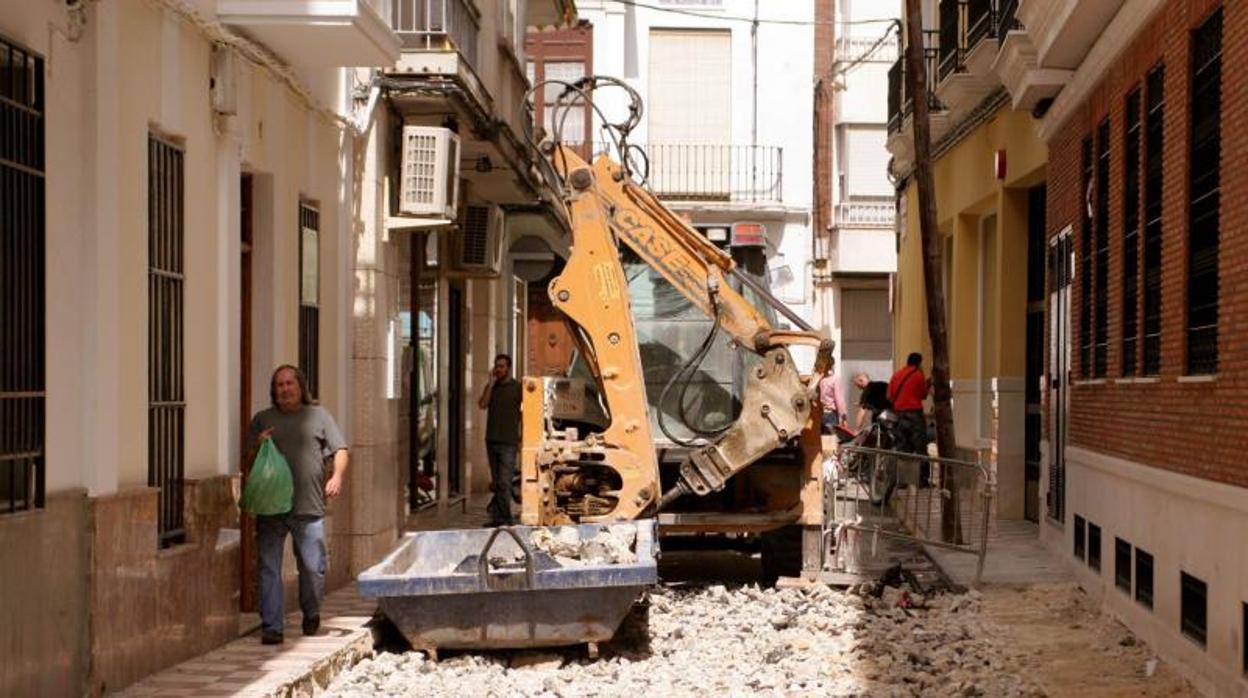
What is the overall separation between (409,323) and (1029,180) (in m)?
6.92

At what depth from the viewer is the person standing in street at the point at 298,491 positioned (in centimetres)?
1144

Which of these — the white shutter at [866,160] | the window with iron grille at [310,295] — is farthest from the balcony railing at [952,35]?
the white shutter at [866,160]

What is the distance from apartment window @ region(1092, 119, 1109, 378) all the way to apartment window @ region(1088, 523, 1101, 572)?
1241 millimetres

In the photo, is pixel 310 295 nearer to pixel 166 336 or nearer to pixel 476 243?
pixel 166 336

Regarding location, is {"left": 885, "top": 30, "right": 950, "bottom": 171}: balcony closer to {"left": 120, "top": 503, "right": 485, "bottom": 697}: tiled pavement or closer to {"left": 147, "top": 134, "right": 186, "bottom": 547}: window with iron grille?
{"left": 120, "top": 503, "right": 485, "bottom": 697}: tiled pavement

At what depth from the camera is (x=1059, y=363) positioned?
1767cm

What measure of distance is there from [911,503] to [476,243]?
23.9 ft

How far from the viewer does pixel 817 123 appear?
125ft

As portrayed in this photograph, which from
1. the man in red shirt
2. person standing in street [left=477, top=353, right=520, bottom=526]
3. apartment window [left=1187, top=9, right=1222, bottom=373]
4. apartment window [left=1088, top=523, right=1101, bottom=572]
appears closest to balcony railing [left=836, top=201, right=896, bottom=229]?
the man in red shirt

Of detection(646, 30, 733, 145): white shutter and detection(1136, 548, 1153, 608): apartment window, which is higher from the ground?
detection(646, 30, 733, 145): white shutter

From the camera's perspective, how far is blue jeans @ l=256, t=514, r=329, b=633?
37.4ft

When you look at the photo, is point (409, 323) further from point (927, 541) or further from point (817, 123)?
point (817, 123)

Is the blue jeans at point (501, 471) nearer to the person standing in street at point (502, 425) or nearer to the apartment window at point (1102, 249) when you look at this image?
the person standing in street at point (502, 425)

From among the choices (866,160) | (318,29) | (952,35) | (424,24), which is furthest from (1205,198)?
(866,160)
